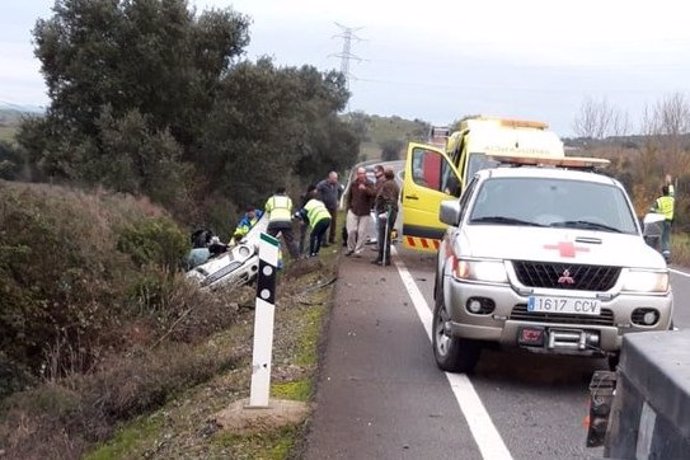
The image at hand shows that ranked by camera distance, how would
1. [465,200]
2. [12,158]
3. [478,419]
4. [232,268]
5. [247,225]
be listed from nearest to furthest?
[478,419], [465,200], [232,268], [247,225], [12,158]

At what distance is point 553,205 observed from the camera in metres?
8.63

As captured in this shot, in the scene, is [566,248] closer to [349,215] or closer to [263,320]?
[263,320]

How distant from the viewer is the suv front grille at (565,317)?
7477 mm

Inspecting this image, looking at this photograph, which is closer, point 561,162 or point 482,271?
point 482,271

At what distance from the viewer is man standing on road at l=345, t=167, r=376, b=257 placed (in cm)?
1753

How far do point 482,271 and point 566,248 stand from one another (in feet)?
2.32

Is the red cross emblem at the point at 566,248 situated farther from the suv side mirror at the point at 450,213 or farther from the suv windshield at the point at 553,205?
the suv side mirror at the point at 450,213

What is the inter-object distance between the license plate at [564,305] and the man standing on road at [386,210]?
358 inches

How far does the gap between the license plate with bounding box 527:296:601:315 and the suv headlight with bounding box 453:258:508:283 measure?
1.00 ft

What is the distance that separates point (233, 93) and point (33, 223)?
70.6ft

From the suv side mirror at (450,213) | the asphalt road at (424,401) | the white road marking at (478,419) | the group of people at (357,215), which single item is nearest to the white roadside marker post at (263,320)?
the asphalt road at (424,401)

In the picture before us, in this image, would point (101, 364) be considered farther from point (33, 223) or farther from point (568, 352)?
point (568, 352)

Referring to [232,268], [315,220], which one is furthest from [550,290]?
[315,220]

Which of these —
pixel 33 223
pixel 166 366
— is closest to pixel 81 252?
pixel 33 223
